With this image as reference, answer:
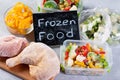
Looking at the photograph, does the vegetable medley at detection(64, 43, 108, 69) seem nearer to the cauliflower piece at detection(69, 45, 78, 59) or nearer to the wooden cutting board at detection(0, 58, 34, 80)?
the cauliflower piece at detection(69, 45, 78, 59)

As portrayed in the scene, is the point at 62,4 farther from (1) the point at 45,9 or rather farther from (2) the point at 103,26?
(2) the point at 103,26

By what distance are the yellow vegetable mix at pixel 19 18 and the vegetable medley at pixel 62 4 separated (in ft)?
0.30

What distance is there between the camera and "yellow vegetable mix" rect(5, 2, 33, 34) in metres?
1.44

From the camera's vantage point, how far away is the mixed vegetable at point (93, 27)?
4.81ft

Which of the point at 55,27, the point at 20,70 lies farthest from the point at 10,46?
the point at 55,27

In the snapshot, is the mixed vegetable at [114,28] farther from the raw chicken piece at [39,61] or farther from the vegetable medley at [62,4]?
the raw chicken piece at [39,61]

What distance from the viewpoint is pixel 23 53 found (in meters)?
1.29

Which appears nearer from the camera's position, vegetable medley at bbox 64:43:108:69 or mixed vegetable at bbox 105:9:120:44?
vegetable medley at bbox 64:43:108:69

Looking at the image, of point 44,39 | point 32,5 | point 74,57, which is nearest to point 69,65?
point 74,57

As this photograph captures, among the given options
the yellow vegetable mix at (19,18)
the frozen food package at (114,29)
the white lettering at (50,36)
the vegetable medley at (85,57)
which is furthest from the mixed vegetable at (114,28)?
the yellow vegetable mix at (19,18)

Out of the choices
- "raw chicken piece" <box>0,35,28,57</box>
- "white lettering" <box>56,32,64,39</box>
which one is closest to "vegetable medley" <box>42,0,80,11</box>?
"white lettering" <box>56,32,64,39</box>

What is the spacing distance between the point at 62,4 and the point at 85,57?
318 mm

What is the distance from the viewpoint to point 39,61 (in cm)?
127

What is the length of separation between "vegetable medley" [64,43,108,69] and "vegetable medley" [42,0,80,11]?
215mm
